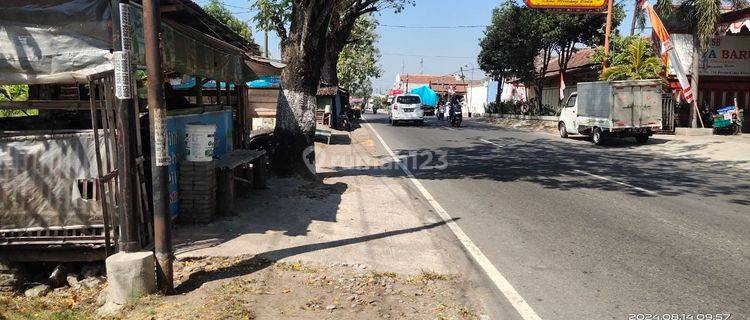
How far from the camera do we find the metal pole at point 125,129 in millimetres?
4668

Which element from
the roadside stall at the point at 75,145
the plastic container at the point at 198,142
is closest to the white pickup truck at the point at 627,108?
the plastic container at the point at 198,142

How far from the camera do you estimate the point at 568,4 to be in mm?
25500

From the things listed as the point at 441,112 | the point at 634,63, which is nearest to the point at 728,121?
the point at 634,63

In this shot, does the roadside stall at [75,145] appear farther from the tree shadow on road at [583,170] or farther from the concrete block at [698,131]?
the concrete block at [698,131]

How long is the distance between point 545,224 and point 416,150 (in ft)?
33.6

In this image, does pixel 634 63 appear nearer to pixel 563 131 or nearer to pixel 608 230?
pixel 563 131

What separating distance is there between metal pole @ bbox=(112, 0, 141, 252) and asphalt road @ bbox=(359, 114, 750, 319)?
339 centimetres

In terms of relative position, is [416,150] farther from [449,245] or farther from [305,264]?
[305,264]

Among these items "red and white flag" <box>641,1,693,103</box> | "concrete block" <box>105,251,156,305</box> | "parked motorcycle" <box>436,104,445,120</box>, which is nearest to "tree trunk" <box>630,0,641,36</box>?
"red and white flag" <box>641,1,693,103</box>

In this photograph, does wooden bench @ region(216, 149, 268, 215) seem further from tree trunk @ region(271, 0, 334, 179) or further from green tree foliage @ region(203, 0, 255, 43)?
green tree foliage @ region(203, 0, 255, 43)

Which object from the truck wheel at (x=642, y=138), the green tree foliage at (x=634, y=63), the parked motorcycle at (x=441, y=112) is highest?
the green tree foliage at (x=634, y=63)

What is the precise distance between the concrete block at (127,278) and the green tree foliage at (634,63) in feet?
73.3

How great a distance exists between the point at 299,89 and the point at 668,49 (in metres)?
18.7

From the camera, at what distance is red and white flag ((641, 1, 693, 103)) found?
22828 millimetres
